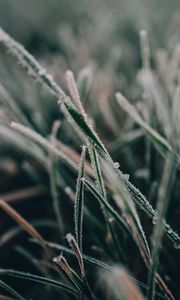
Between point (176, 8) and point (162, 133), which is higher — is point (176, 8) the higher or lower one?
the higher one

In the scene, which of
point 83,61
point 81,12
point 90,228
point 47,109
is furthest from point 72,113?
point 81,12

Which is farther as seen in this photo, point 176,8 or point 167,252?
point 176,8

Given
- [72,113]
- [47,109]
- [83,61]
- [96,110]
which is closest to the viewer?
[72,113]

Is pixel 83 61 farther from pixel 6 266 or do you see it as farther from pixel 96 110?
pixel 6 266

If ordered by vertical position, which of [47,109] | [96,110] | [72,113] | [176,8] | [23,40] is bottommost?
[72,113]

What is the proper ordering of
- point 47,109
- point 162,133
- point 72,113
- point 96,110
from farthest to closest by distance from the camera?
point 47,109 → point 96,110 → point 162,133 → point 72,113

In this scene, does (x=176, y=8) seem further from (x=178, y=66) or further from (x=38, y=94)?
(x=178, y=66)
